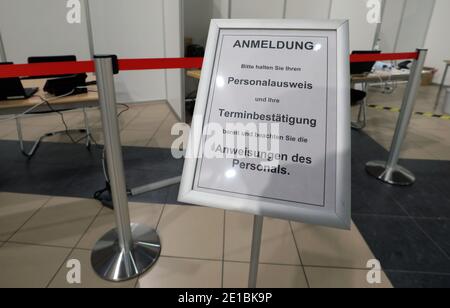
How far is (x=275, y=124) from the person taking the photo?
87cm

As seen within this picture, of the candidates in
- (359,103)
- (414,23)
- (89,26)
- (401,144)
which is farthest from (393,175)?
(414,23)

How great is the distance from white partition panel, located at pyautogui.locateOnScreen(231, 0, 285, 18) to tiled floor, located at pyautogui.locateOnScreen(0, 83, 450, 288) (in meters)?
2.53

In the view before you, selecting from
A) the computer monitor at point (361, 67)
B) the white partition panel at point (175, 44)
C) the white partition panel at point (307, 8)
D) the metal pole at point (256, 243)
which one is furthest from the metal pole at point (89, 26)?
the metal pole at point (256, 243)

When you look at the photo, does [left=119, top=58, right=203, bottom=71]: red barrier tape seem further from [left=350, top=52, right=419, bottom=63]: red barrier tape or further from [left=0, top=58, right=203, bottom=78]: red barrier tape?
[left=350, top=52, right=419, bottom=63]: red barrier tape

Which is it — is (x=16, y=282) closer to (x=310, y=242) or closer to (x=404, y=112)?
(x=310, y=242)

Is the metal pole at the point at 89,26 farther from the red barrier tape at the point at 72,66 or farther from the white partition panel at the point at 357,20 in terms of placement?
the white partition panel at the point at 357,20

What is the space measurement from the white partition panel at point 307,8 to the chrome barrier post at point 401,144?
2.27 meters

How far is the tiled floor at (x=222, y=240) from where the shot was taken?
1521 mm

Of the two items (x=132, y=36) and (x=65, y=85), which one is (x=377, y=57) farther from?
(x=132, y=36)

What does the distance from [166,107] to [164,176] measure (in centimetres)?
229

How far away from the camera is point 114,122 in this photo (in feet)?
4.33

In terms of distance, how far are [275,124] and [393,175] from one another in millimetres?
2174

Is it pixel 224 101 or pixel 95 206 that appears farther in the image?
pixel 95 206

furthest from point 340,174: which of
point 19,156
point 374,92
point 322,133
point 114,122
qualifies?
point 374,92
